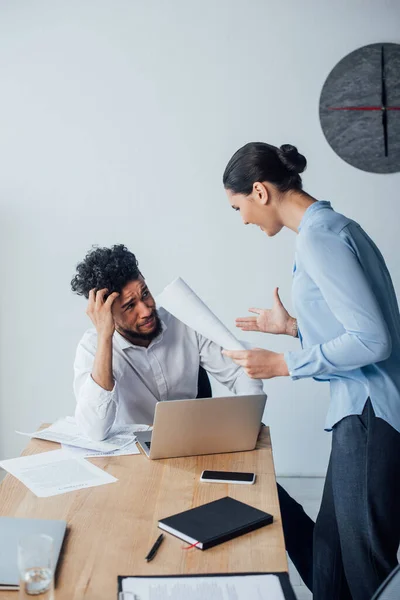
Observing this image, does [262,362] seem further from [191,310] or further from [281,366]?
[191,310]

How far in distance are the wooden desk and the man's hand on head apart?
0.38 m

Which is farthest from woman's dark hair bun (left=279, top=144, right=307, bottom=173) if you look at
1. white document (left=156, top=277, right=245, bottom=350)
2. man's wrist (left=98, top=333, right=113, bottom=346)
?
man's wrist (left=98, top=333, right=113, bottom=346)

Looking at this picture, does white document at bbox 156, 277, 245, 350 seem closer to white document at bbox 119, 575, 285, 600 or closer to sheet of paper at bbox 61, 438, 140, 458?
sheet of paper at bbox 61, 438, 140, 458

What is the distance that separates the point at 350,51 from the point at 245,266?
1218mm

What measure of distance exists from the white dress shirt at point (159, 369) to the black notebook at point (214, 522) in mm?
722

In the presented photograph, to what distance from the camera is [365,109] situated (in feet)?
11.3

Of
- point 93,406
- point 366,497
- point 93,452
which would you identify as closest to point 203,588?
point 366,497

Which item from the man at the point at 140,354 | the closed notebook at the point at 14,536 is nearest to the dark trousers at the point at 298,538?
the man at the point at 140,354

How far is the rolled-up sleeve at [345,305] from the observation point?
153cm

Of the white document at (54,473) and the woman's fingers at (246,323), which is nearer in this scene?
the white document at (54,473)

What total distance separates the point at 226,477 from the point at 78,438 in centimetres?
51

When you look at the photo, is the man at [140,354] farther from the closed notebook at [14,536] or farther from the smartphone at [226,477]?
the closed notebook at [14,536]

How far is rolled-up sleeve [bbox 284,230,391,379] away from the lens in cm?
153

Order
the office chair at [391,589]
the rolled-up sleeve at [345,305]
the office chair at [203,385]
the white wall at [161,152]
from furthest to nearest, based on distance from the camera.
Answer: the white wall at [161,152] < the office chair at [203,385] < the rolled-up sleeve at [345,305] < the office chair at [391,589]
